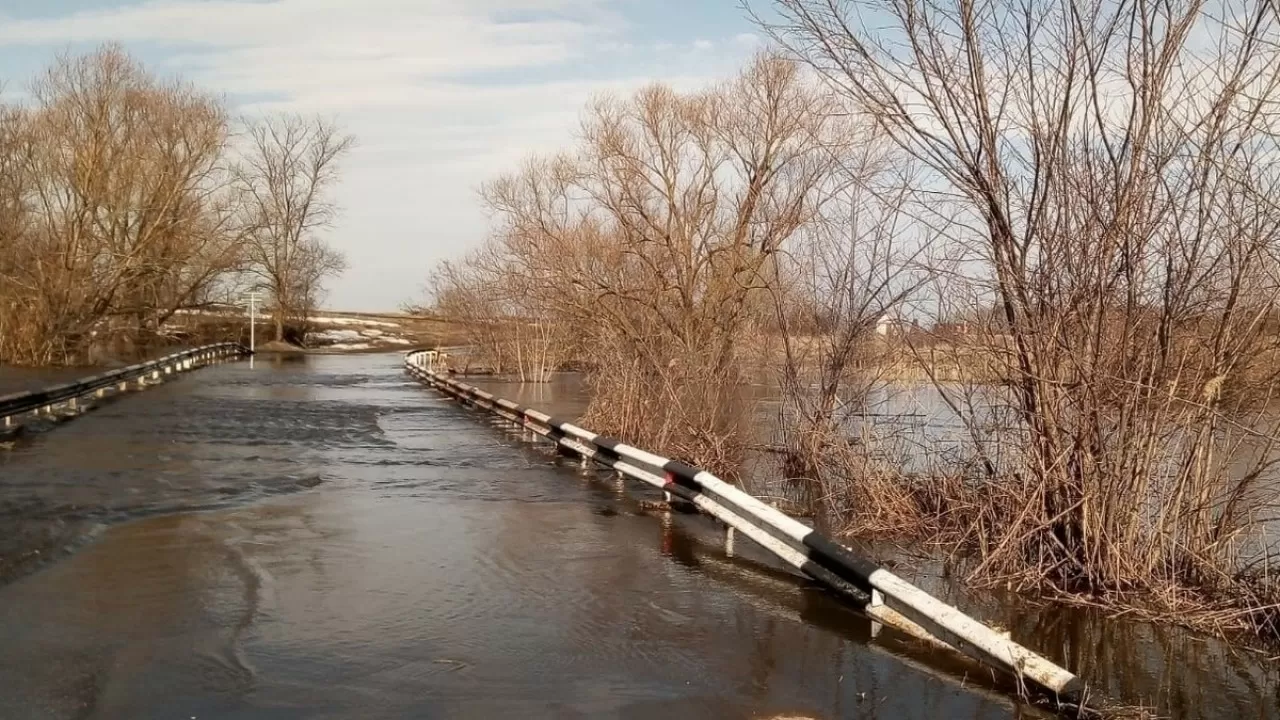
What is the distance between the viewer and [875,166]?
13.1 m

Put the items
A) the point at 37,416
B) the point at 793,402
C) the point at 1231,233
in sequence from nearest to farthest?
the point at 1231,233
the point at 793,402
the point at 37,416

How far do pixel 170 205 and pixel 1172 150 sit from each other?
46655 mm

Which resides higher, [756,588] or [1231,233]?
[1231,233]

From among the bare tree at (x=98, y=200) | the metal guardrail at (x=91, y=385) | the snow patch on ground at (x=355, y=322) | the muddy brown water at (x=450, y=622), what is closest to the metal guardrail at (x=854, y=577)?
the muddy brown water at (x=450, y=622)

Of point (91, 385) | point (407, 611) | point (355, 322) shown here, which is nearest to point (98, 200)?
point (91, 385)

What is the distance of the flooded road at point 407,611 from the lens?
5.78 meters

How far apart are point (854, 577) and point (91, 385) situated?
25.1 meters

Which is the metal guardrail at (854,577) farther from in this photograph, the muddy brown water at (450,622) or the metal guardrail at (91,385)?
the metal guardrail at (91,385)

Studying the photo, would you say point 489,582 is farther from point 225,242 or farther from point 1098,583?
point 225,242

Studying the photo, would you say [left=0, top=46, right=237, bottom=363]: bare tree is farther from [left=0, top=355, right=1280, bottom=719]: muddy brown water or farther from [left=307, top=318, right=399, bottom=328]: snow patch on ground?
[left=307, top=318, right=399, bottom=328]: snow patch on ground

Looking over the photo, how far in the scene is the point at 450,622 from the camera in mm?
7320

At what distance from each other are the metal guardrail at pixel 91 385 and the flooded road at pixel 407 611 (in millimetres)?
6999

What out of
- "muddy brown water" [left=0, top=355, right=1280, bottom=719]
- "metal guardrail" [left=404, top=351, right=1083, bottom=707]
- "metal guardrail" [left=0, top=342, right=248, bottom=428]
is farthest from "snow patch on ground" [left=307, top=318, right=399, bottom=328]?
"metal guardrail" [left=404, top=351, right=1083, bottom=707]

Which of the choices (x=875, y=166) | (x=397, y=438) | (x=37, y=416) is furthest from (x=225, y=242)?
(x=875, y=166)
